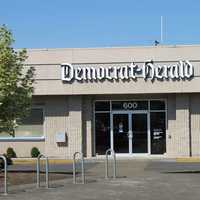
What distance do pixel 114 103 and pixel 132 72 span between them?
2.27 m

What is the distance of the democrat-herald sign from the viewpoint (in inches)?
1221

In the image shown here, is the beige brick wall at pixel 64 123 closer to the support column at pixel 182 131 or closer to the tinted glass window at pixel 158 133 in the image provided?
the tinted glass window at pixel 158 133

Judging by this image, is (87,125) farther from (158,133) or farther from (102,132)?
(158,133)

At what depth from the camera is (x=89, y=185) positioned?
687 inches

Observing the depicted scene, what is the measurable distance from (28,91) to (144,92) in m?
10.7

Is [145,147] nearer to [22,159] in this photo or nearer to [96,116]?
[96,116]

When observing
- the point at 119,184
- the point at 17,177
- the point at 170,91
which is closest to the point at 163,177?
the point at 119,184

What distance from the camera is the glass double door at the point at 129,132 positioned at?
1281 inches

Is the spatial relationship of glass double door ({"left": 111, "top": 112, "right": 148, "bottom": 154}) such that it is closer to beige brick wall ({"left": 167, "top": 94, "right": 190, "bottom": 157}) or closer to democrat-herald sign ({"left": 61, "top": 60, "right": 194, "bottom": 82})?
beige brick wall ({"left": 167, "top": 94, "right": 190, "bottom": 157})

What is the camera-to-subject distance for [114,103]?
107 ft

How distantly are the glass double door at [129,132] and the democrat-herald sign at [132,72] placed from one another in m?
2.28

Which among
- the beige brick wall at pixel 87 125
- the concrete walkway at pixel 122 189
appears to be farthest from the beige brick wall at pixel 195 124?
the concrete walkway at pixel 122 189

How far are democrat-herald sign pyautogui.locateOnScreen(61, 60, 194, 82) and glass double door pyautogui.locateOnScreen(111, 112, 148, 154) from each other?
2.28 meters

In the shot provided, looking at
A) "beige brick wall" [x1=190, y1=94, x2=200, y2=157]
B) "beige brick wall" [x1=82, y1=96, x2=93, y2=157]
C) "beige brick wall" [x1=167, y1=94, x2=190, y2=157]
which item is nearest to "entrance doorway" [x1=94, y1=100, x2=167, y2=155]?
"beige brick wall" [x1=82, y1=96, x2=93, y2=157]
